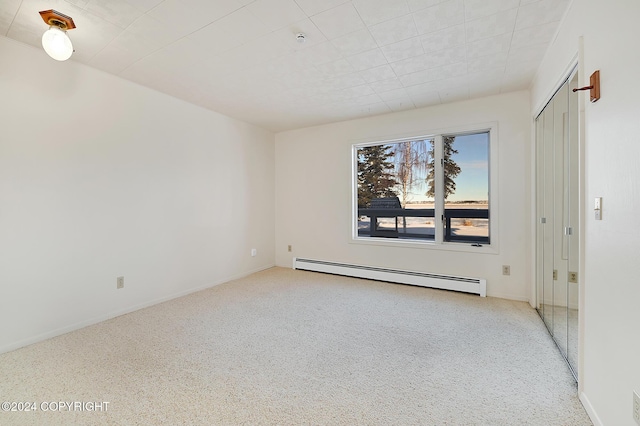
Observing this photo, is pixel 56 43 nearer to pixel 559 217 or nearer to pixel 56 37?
pixel 56 37

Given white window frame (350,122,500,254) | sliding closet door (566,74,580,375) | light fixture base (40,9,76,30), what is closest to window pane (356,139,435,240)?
white window frame (350,122,500,254)

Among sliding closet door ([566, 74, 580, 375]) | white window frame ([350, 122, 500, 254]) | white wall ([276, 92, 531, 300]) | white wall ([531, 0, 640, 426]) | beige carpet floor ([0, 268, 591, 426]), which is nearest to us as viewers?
white wall ([531, 0, 640, 426])

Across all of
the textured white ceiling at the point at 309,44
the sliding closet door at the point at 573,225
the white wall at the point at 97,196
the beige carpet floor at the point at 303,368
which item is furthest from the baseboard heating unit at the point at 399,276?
the textured white ceiling at the point at 309,44

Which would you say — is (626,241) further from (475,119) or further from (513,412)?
(475,119)

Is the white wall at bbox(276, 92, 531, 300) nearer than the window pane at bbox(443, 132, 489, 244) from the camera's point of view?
Yes

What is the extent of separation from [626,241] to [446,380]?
132cm

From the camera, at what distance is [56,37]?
1.92m

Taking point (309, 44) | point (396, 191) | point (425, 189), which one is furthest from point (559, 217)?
point (309, 44)

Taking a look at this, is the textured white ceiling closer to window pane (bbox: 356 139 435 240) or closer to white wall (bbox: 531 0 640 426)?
white wall (bbox: 531 0 640 426)

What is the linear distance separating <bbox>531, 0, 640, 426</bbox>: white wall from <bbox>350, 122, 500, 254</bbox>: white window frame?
1.97 meters

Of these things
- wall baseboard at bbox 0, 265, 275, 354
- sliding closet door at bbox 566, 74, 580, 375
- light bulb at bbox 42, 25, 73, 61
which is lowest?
wall baseboard at bbox 0, 265, 275, 354

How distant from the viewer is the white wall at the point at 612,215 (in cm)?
116

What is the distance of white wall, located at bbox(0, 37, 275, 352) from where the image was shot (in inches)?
93.6

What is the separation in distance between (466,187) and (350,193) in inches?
67.8
